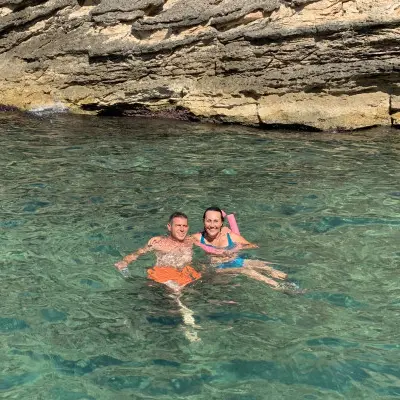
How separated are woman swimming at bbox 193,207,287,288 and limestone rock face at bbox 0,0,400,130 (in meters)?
6.97

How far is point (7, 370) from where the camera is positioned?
4703 mm

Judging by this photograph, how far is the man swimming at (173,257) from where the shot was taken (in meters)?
6.16

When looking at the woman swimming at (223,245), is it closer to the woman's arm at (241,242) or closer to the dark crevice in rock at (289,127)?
the woman's arm at (241,242)

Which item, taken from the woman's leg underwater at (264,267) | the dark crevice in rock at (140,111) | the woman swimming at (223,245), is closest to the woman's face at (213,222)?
the woman swimming at (223,245)

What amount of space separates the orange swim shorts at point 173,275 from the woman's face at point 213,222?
0.77 meters

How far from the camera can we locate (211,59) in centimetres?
1434

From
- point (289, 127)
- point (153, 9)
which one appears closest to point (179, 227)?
point (289, 127)

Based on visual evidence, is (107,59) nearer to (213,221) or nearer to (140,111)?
(140,111)

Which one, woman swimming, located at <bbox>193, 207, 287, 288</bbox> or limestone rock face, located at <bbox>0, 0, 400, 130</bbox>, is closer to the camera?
woman swimming, located at <bbox>193, 207, 287, 288</bbox>

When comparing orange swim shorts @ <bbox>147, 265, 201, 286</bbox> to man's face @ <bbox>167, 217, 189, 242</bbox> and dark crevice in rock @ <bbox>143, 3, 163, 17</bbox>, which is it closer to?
man's face @ <bbox>167, 217, 189, 242</bbox>

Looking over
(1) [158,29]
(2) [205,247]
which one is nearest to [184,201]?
(2) [205,247]

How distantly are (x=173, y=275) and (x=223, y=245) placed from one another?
1163mm

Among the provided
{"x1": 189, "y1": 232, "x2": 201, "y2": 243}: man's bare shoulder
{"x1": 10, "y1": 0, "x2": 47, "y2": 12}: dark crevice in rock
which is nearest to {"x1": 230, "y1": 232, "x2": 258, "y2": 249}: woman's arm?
{"x1": 189, "y1": 232, "x2": 201, "y2": 243}: man's bare shoulder

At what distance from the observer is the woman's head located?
707 centimetres
